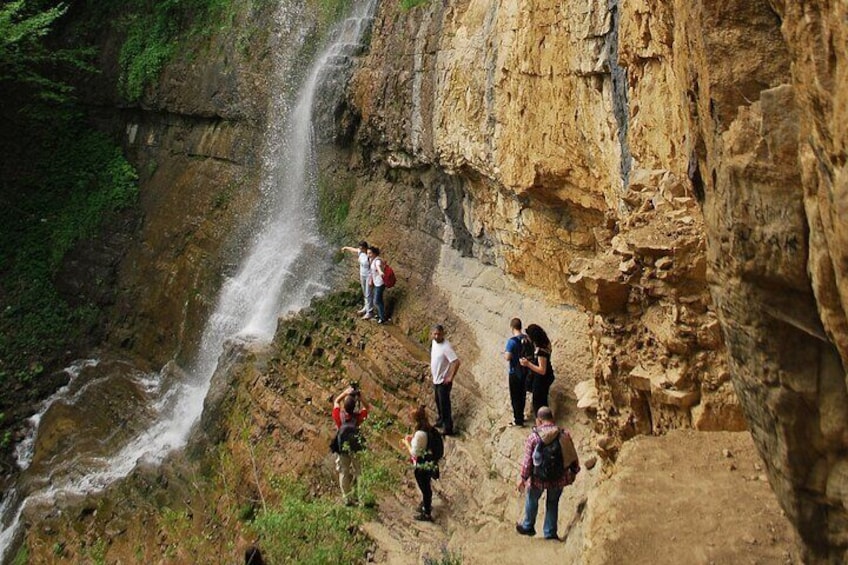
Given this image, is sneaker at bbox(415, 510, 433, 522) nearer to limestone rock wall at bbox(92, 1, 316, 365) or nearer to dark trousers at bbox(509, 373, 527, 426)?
dark trousers at bbox(509, 373, 527, 426)

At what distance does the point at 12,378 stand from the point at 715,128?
54.2 ft

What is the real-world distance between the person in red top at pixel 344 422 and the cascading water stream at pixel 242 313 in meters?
5.19

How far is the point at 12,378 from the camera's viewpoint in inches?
674

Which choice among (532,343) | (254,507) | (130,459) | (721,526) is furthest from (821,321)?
(130,459)

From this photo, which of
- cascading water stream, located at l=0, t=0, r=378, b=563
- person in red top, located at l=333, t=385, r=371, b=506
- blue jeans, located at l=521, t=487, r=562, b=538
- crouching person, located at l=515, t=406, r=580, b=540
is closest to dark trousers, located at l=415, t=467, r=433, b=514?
person in red top, located at l=333, t=385, r=371, b=506

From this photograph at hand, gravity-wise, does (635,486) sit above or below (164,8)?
below

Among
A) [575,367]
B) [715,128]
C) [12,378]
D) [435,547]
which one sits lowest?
[12,378]

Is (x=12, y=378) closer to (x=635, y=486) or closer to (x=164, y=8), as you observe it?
(x=164, y=8)

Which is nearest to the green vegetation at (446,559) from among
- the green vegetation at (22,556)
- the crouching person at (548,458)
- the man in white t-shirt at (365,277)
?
the crouching person at (548,458)

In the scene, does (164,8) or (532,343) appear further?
(164,8)

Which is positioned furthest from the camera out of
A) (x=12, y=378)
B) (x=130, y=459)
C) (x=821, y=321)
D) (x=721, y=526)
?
(x=12, y=378)

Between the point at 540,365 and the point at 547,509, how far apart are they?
2108 mm

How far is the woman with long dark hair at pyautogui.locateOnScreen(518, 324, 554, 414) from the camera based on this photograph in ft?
29.4

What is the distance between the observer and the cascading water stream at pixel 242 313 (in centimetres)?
1420
